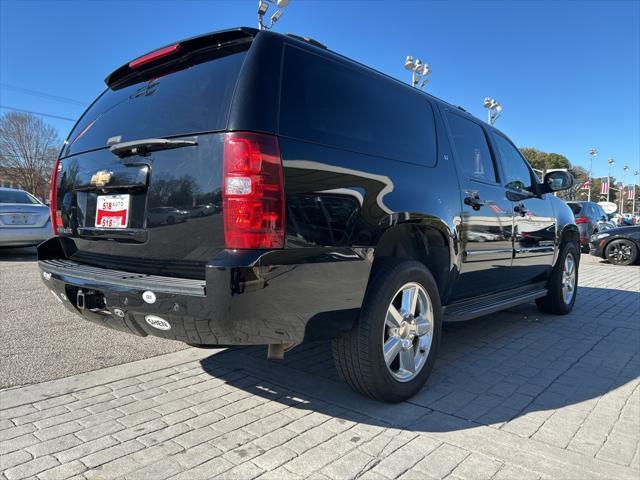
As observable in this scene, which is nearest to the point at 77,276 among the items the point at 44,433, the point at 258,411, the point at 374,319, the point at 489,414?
the point at 44,433

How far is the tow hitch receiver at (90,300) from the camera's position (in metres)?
2.52

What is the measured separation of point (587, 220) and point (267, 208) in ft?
49.5

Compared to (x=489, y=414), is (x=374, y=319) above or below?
above

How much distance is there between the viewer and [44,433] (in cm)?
247

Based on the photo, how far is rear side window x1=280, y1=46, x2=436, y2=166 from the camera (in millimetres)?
2373

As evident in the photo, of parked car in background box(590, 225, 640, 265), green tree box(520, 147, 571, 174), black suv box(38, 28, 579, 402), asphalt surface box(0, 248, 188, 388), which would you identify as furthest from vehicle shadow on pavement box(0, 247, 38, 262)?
green tree box(520, 147, 571, 174)

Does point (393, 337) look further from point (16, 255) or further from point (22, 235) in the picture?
point (16, 255)

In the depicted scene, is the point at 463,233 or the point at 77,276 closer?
the point at 77,276

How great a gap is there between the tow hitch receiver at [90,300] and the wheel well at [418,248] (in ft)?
4.91

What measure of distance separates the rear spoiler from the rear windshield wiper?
1.81 feet

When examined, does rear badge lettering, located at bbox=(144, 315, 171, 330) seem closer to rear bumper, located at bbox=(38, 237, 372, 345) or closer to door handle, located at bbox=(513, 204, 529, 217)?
rear bumper, located at bbox=(38, 237, 372, 345)

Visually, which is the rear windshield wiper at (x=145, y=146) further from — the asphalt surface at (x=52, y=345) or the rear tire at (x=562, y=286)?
the rear tire at (x=562, y=286)

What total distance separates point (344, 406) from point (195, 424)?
0.88 meters

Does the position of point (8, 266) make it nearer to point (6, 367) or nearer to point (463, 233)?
point (6, 367)
